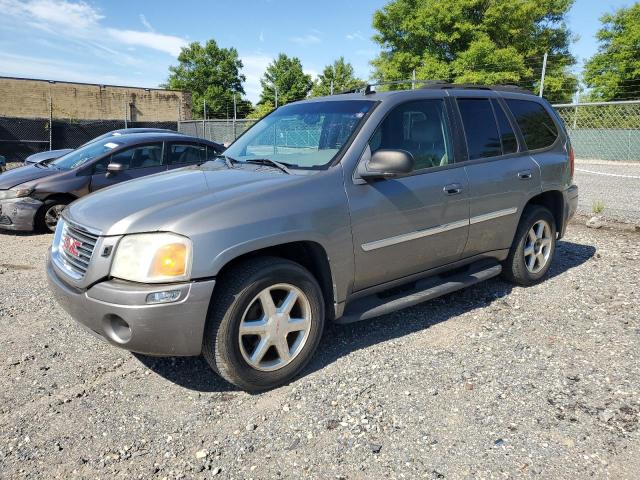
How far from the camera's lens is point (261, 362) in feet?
10.0

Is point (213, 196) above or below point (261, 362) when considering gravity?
above

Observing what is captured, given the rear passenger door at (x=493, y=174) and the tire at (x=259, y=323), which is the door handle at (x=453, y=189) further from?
the tire at (x=259, y=323)

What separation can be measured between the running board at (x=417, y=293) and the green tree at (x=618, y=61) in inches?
1244

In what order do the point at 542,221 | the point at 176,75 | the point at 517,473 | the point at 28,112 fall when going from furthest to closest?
the point at 176,75 → the point at 28,112 → the point at 542,221 → the point at 517,473

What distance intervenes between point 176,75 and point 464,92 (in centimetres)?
7354

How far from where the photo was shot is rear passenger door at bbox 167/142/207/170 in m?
8.20

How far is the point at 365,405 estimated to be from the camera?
2908mm

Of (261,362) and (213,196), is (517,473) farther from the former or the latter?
(213,196)

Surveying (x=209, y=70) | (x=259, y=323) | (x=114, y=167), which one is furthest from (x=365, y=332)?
(x=209, y=70)

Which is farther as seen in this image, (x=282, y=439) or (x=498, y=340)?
(x=498, y=340)

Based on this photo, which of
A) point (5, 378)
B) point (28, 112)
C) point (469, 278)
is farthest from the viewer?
point (28, 112)

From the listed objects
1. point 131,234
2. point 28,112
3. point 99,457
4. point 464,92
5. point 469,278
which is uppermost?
point 28,112

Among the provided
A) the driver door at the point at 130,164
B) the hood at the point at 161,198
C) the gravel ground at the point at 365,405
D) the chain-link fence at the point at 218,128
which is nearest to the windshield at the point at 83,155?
the driver door at the point at 130,164

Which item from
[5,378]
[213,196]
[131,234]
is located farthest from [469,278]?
[5,378]
